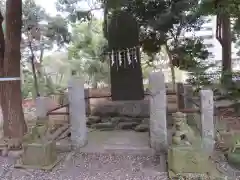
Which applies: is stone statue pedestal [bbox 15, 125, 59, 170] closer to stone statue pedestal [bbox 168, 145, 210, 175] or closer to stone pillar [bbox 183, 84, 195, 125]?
stone statue pedestal [bbox 168, 145, 210, 175]

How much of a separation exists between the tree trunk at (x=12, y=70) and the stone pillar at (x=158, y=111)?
211 cm

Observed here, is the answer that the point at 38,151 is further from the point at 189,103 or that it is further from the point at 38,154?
the point at 189,103

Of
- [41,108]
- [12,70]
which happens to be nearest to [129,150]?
[41,108]

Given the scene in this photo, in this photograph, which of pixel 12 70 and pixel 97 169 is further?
pixel 12 70

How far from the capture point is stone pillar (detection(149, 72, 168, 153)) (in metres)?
3.78

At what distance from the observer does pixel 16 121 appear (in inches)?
171

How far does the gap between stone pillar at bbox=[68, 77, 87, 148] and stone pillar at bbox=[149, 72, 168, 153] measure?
1.04 meters

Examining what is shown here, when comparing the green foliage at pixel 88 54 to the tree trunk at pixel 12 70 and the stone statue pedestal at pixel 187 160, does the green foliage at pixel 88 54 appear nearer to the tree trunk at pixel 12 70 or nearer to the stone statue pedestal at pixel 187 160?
the tree trunk at pixel 12 70

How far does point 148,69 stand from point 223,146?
8.25 m

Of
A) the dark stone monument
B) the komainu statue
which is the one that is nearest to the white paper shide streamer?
the dark stone monument

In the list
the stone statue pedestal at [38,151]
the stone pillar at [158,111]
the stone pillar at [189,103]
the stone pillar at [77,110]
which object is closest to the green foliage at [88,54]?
the stone pillar at [189,103]

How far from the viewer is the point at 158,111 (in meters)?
3.84

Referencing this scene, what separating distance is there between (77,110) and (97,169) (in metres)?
0.97

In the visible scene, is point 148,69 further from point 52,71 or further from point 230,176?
point 230,176
